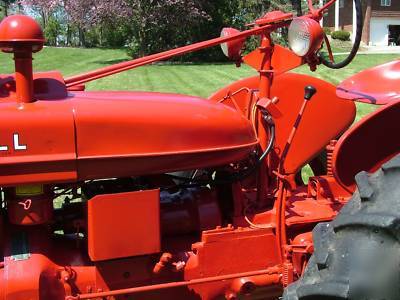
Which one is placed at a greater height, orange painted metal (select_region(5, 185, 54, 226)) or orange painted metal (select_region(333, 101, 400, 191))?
orange painted metal (select_region(333, 101, 400, 191))

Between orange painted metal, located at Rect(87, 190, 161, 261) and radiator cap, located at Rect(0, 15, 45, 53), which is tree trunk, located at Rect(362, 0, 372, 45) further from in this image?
radiator cap, located at Rect(0, 15, 45, 53)

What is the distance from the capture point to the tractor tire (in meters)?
2.05

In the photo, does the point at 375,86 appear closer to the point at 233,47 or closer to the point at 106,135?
the point at 233,47

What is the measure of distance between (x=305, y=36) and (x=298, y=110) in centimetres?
85

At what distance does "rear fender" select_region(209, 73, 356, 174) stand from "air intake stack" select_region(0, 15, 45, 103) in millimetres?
1243

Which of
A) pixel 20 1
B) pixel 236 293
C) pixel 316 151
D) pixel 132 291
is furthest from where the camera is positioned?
pixel 20 1

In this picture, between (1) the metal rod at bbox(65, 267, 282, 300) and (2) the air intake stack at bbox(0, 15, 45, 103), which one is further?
(1) the metal rod at bbox(65, 267, 282, 300)

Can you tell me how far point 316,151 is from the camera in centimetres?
339

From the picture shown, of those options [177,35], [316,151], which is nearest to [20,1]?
[177,35]

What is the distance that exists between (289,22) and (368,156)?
0.72 metres

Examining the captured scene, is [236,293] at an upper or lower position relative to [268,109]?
lower

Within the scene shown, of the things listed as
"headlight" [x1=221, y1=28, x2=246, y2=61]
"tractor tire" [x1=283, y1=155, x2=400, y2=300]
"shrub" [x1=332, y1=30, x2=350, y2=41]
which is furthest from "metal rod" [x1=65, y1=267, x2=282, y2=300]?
"shrub" [x1=332, y1=30, x2=350, y2=41]

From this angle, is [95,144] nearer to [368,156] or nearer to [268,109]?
[268,109]

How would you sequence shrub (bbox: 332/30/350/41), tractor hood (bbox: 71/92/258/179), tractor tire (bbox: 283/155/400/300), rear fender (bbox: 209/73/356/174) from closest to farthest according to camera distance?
1. tractor tire (bbox: 283/155/400/300)
2. tractor hood (bbox: 71/92/258/179)
3. rear fender (bbox: 209/73/356/174)
4. shrub (bbox: 332/30/350/41)
